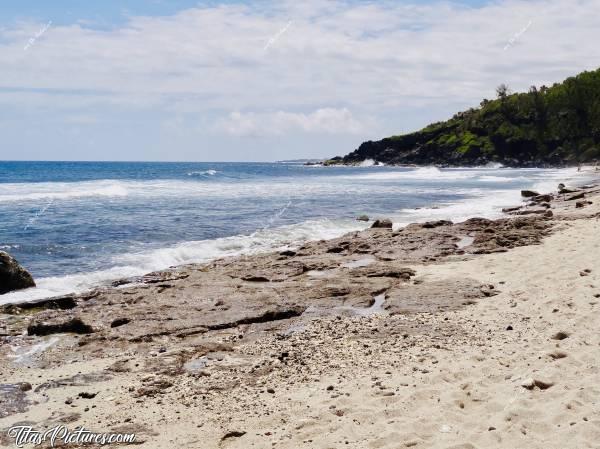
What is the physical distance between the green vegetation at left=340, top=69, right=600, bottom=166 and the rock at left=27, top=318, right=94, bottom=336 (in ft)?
328

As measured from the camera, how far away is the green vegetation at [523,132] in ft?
352

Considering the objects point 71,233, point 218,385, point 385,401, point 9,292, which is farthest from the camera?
point 71,233

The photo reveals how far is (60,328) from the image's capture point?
34.5 ft

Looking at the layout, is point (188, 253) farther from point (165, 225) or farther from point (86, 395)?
point (86, 395)

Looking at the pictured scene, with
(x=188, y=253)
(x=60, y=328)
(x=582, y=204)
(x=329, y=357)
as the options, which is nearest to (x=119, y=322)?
(x=60, y=328)

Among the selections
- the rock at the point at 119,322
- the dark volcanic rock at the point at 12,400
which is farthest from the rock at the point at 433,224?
the dark volcanic rock at the point at 12,400

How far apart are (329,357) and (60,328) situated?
543 centimetres

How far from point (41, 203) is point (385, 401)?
37997 millimetres

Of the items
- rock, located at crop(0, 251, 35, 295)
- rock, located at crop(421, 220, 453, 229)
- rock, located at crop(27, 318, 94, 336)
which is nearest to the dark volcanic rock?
rock, located at crop(27, 318, 94, 336)

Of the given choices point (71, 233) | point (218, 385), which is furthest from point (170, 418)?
point (71, 233)

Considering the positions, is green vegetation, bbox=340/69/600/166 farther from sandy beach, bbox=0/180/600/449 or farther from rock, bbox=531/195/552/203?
sandy beach, bbox=0/180/600/449

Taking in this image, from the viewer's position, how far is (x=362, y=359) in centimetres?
781

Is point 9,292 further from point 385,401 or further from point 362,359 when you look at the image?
point 385,401

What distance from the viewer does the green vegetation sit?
10725cm
